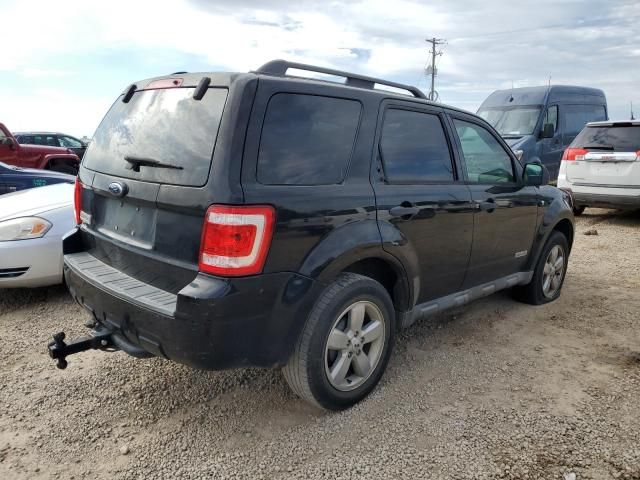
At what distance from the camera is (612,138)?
Result: 8.26m

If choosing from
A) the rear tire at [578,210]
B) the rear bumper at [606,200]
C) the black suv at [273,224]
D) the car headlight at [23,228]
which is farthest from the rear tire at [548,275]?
the rear tire at [578,210]

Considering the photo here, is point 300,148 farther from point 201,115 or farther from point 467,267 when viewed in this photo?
point 467,267

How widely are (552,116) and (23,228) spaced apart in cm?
1050

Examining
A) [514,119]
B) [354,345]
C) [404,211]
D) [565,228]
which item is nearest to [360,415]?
[354,345]

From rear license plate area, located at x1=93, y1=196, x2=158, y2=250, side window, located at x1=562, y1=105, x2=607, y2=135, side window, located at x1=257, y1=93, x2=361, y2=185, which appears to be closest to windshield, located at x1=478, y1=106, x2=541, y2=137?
side window, located at x1=562, y1=105, x2=607, y2=135

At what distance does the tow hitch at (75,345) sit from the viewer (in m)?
2.68

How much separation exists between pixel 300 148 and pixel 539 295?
122 inches

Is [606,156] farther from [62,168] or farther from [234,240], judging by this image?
[62,168]

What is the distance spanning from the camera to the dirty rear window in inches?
94.7

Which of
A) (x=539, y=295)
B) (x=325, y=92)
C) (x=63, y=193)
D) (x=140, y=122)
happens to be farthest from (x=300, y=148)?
(x=63, y=193)

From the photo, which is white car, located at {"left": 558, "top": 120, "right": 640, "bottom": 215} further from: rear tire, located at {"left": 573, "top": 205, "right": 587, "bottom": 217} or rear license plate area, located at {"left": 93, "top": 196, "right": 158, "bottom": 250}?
rear license plate area, located at {"left": 93, "top": 196, "right": 158, "bottom": 250}

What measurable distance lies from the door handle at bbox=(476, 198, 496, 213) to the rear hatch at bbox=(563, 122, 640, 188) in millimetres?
5504

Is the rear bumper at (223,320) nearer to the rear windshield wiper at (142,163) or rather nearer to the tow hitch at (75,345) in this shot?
the tow hitch at (75,345)

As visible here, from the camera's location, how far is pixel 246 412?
290cm
